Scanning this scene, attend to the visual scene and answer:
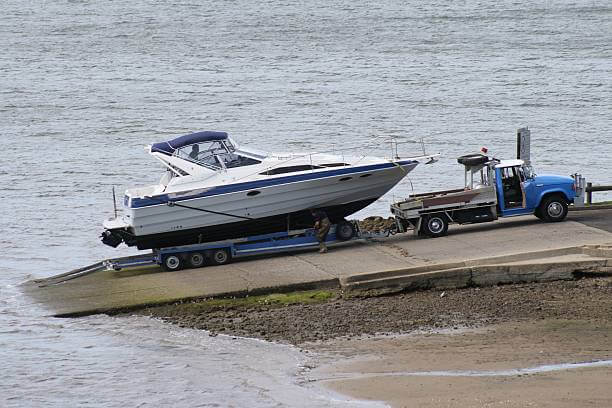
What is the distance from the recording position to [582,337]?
54.4 feet

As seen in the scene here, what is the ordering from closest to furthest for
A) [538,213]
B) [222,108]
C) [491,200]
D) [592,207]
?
[491,200]
[538,213]
[592,207]
[222,108]

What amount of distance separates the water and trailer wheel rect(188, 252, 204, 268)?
2.64 meters

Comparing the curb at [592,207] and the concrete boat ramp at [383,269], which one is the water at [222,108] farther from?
the curb at [592,207]

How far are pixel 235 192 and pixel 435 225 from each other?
149 inches

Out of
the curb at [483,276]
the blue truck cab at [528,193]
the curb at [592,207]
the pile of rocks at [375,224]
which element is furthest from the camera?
the pile of rocks at [375,224]

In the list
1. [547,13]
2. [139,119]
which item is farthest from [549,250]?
[547,13]

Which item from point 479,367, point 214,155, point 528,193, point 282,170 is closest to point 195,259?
point 214,155

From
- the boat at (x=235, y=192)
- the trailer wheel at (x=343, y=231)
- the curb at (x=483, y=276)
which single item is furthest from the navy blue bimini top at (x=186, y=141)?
the curb at (x=483, y=276)

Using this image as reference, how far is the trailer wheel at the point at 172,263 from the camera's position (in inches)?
848

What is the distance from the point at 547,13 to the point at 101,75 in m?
35.7

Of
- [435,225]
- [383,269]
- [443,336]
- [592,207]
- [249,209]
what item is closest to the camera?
[443,336]

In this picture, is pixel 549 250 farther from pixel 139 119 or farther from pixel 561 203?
pixel 139 119

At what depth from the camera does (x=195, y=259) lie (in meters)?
21.6

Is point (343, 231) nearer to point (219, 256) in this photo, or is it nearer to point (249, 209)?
point (249, 209)
